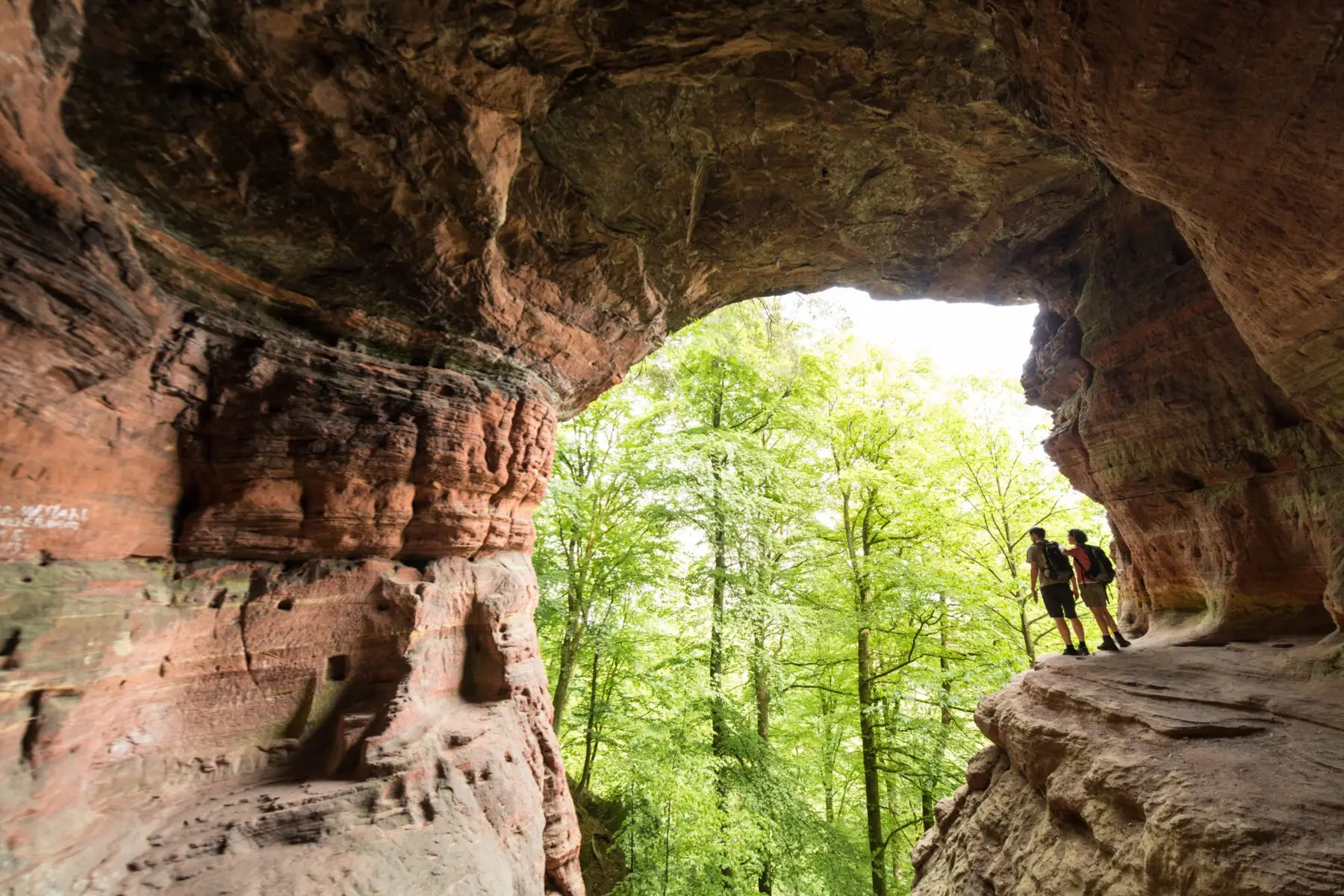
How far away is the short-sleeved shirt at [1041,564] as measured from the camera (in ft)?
22.8

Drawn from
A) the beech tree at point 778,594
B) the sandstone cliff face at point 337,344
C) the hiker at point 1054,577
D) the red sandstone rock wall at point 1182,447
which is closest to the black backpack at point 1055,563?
the hiker at point 1054,577

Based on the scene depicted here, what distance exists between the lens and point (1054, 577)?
22.9ft

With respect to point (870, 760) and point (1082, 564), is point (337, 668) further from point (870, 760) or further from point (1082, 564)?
point (870, 760)

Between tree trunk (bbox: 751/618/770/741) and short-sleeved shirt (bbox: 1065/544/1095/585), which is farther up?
short-sleeved shirt (bbox: 1065/544/1095/585)

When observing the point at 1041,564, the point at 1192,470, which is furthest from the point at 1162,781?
the point at 1192,470

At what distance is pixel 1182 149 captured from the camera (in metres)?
3.45

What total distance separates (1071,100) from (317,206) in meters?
6.60

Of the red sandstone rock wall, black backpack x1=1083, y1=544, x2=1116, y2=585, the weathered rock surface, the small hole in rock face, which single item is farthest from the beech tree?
the small hole in rock face

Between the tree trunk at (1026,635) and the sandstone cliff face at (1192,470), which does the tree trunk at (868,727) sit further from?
the sandstone cliff face at (1192,470)

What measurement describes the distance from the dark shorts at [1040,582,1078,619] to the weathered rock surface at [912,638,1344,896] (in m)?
0.85

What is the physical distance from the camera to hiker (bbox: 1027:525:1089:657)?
693 centimetres

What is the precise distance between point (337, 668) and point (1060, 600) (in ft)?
29.6

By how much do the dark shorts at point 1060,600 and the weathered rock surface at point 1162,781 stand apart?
2.78 ft

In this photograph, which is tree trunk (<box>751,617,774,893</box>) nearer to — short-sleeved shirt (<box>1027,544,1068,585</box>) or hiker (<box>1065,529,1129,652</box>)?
short-sleeved shirt (<box>1027,544,1068,585</box>)
